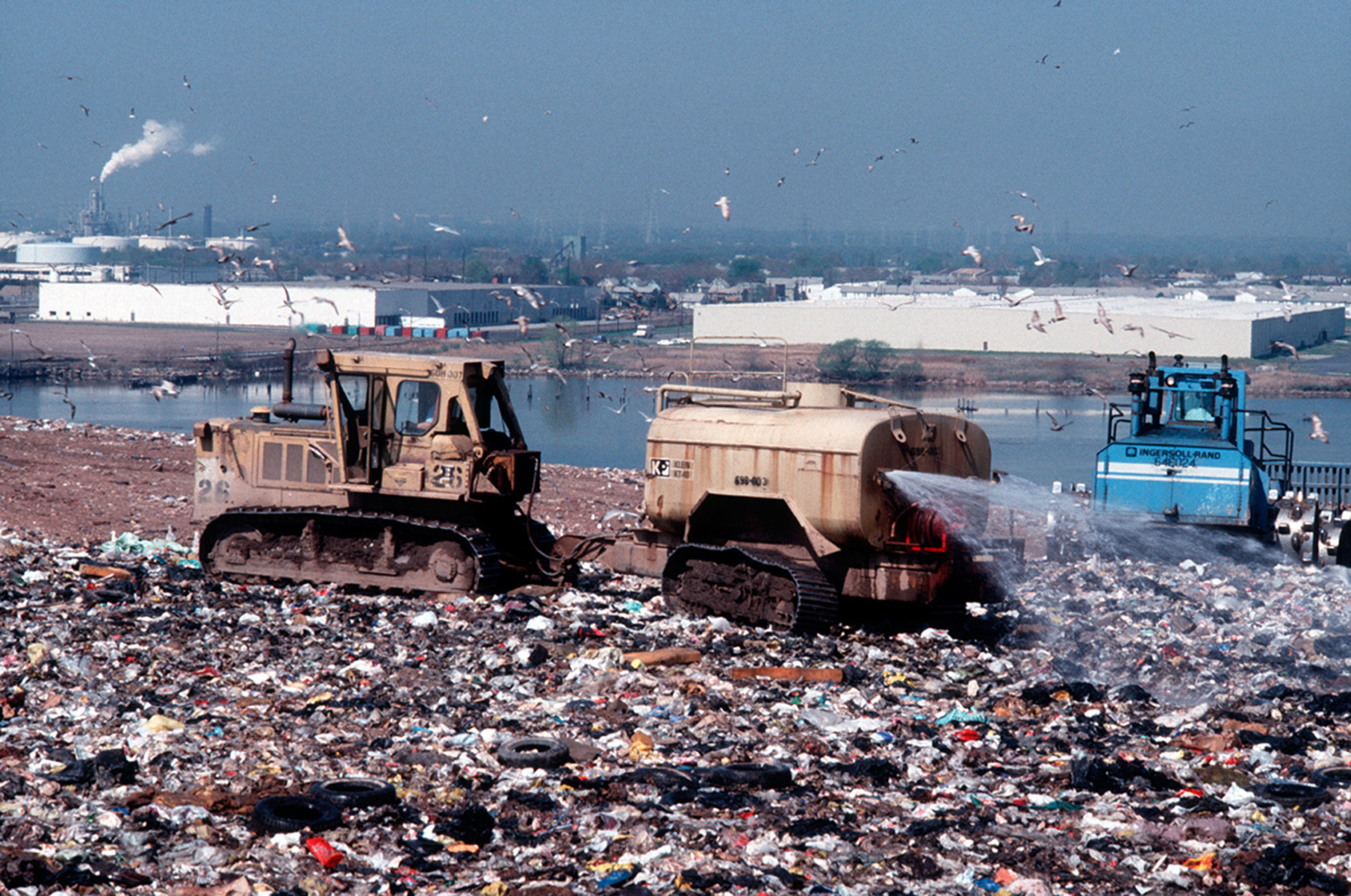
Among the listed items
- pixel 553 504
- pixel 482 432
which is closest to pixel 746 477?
pixel 482 432

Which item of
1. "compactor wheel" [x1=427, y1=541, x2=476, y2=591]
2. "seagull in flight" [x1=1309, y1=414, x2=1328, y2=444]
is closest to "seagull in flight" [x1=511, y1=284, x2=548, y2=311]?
"seagull in flight" [x1=1309, y1=414, x2=1328, y2=444]

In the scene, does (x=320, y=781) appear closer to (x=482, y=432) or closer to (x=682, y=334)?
(x=482, y=432)

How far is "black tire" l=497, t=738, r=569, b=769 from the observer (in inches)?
297

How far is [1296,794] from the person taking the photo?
730 centimetres

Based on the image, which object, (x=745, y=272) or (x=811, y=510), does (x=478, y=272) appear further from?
(x=811, y=510)

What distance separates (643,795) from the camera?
7109 millimetres

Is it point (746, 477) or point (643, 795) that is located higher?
point (746, 477)

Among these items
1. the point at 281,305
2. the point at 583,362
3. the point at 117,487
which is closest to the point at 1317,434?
the point at 117,487

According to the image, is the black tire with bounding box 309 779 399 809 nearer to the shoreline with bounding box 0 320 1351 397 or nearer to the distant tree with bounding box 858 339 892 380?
the shoreline with bounding box 0 320 1351 397

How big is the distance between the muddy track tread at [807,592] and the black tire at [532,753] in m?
3.12

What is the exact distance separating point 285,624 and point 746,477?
357 cm

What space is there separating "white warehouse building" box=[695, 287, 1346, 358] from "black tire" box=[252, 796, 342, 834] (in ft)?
234

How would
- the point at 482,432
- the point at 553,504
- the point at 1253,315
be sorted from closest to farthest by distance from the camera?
the point at 482,432
the point at 553,504
the point at 1253,315

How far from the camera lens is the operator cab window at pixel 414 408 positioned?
11922mm
